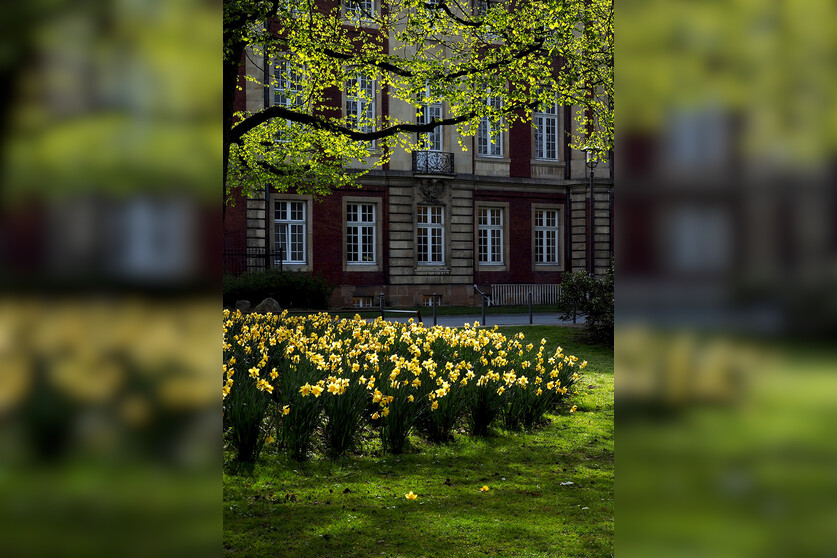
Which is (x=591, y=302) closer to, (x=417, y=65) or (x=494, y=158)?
(x=417, y=65)

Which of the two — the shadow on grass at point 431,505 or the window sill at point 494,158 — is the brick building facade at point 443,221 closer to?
the window sill at point 494,158

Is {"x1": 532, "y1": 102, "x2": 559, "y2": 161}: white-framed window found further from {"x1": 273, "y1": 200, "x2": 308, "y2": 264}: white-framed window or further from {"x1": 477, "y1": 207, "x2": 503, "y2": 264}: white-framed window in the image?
{"x1": 273, "y1": 200, "x2": 308, "y2": 264}: white-framed window

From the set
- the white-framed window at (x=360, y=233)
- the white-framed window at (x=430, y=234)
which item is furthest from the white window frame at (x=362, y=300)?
the white-framed window at (x=430, y=234)

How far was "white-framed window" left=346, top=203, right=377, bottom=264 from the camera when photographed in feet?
100

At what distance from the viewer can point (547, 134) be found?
114 feet

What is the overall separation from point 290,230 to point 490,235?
9.19 metres

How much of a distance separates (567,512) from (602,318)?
1123 cm

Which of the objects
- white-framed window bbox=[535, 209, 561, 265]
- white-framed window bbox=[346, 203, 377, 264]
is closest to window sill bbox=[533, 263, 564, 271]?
white-framed window bbox=[535, 209, 561, 265]

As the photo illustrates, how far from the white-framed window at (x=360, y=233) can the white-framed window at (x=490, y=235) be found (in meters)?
5.16

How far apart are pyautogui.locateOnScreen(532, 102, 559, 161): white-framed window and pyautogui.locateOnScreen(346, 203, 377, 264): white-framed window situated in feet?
29.1

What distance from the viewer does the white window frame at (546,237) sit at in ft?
113

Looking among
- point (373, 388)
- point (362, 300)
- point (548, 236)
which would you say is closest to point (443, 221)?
point (362, 300)
